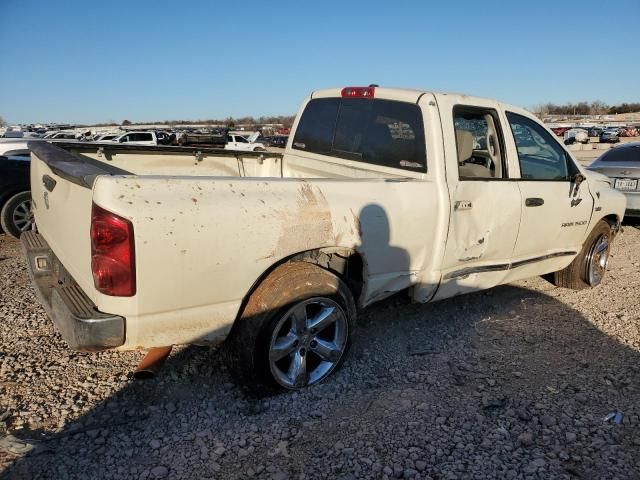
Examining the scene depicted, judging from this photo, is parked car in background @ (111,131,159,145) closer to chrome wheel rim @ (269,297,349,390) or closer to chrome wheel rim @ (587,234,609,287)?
chrome wheel rim @ (587,234,609,287)

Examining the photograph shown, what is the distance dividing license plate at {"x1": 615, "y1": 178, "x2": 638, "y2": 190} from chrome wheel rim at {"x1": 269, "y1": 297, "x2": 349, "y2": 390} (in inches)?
281

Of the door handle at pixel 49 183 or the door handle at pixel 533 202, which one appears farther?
the door handle at pixel 533 202

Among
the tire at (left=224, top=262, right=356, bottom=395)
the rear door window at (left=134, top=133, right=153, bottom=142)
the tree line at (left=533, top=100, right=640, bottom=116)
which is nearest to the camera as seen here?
the tire at (left=224, top=262, right=356, bottom=395)

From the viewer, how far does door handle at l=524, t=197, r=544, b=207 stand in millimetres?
4066

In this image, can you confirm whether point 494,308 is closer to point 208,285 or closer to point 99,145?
point 208,285

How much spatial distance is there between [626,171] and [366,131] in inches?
250

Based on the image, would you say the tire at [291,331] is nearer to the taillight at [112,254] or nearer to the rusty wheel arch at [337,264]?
the rusty wheel arch at [337,264]

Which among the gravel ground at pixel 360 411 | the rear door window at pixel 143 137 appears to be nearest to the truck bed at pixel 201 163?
the gravel ground at pixel 360 411

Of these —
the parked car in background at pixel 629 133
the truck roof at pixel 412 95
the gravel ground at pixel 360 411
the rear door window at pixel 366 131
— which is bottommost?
the gravel ground at pixel 360 411

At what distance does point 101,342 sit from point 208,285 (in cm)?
58

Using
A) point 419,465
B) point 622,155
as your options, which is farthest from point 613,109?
point 419,465

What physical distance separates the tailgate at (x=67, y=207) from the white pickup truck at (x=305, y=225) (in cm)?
2

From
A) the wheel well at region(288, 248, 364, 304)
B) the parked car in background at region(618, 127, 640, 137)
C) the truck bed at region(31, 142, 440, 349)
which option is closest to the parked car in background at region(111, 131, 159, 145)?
the truck bed at region(31, 142, 440, 349)

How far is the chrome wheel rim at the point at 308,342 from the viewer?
118 inches
